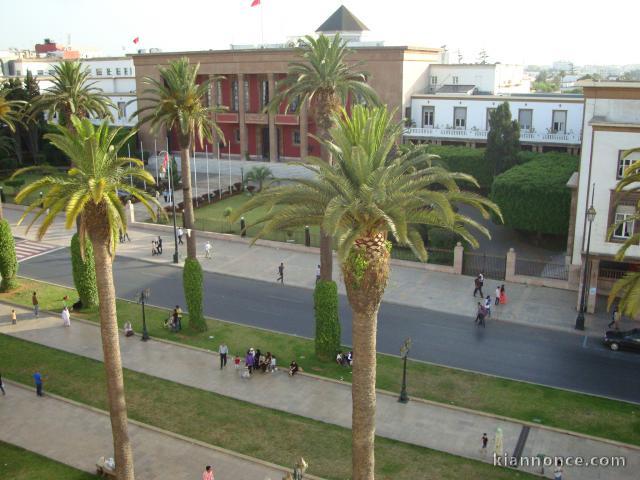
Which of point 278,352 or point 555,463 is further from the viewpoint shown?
point 278,352

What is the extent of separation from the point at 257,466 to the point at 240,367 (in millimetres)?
6981

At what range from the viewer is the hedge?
40812 millimetres

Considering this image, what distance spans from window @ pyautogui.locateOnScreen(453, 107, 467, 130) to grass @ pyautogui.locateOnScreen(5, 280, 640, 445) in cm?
3619

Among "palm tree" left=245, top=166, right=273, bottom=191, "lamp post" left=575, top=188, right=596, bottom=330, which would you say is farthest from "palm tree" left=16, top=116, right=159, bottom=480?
"palm tree" left=245, top=166, right=273, bottom=191

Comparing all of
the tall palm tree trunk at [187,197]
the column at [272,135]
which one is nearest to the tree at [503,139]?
the column at [272,135]

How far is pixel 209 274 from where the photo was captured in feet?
132

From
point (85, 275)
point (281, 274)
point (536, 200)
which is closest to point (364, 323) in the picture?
point (85, 275)

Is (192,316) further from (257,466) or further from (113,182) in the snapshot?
(113,182)

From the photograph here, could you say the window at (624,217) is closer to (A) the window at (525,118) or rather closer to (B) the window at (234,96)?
(A) the window at (525,118)

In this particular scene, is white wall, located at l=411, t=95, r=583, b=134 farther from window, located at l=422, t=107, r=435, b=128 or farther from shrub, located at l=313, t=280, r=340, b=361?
shrub, located at l=313, t=280, r=340, b=361

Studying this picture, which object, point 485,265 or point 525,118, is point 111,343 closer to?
point 485,265

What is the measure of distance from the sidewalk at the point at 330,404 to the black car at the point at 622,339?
846 centimetres

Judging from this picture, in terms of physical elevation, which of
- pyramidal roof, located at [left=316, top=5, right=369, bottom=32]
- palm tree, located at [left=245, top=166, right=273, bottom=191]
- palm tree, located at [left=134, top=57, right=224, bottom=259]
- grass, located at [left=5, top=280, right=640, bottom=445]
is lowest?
grass, located at [left=5, top=280, right=640, bottom=445]

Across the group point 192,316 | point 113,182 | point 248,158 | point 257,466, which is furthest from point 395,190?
point 248,158
